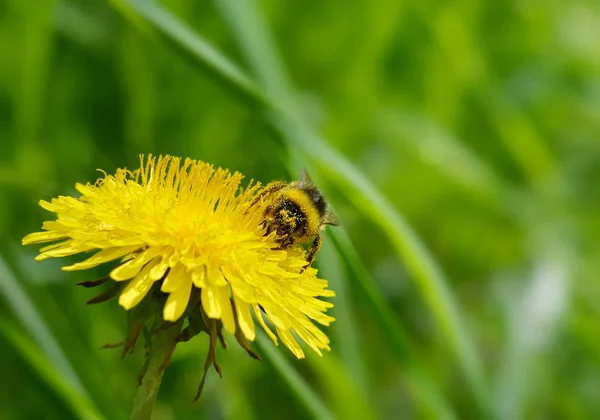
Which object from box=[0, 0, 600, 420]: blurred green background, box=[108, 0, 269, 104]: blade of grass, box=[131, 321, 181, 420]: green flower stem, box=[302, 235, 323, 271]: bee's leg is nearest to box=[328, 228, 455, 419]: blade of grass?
box=[0, 0, 600, 420]: blurred green background

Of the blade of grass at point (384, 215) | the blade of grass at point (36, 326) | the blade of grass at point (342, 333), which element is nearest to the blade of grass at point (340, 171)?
the blade of grass at point (384, 215)

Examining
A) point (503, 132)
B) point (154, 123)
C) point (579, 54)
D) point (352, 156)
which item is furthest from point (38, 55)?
point (579, 54)

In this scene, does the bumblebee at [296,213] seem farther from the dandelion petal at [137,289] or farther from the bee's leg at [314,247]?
the dandelion petal at [137,289]

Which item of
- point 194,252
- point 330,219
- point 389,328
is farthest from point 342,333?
point 194,252

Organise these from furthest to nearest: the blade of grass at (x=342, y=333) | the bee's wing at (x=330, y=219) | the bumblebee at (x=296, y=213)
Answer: the blade of grass at (x=342, y=333)
the bee's wing at (x=330, y=219)
the bumblebee at (x=296, y=213)

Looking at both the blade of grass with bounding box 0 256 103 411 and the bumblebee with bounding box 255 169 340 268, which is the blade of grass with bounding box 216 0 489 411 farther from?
the blade of grass with bounding box 0 256 103 411
